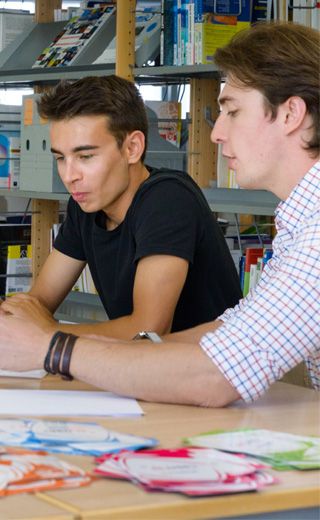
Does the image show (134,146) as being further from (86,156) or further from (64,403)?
(64,403)

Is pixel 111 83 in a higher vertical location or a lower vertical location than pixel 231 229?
higher

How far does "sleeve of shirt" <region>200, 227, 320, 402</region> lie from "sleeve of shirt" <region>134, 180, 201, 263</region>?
0.65 m

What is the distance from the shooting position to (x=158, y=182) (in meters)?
2.47

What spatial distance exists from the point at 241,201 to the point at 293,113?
188 centimetres

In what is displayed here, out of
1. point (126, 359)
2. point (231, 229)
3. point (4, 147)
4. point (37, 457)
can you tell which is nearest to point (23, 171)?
point (4, 147)

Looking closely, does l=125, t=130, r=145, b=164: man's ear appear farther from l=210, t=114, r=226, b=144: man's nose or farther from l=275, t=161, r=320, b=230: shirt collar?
l=275, t=161, r=320, b=230: shirt collar

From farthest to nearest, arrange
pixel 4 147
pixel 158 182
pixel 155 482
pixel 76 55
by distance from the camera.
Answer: pixel 4 147 → pixel 76 55 → pixel 158 182 → pixel 155 482

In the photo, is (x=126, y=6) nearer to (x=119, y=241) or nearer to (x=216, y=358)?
(x=119, y=241)

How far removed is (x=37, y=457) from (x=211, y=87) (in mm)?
2952

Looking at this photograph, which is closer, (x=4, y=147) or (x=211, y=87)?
(x=211, y=87)

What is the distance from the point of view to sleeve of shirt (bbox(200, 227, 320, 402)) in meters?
1.66

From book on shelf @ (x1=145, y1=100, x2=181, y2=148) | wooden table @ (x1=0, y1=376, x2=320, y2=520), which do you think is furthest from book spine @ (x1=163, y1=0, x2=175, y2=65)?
wooden table @ (x1=0, y1=376, x2=320, y2=520)

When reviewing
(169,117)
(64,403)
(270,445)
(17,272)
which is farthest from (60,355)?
(17,272)

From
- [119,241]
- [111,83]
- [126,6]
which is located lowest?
[119,241]
